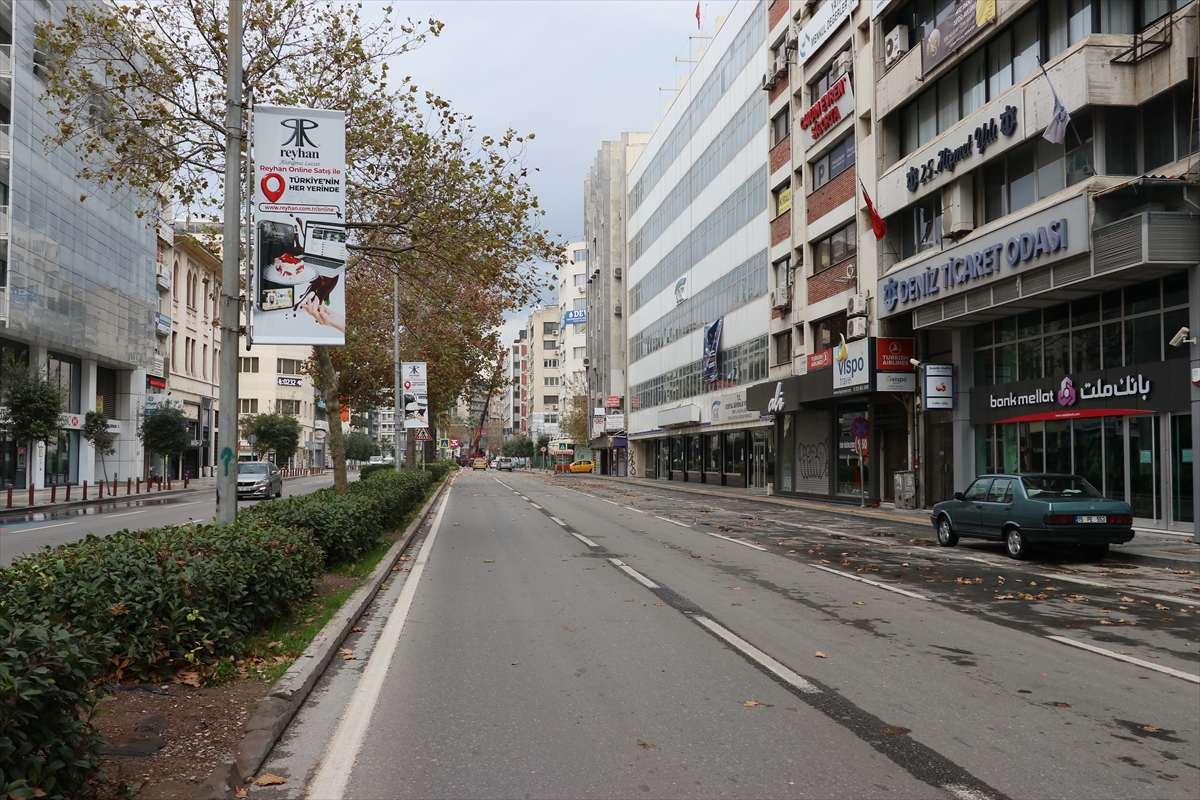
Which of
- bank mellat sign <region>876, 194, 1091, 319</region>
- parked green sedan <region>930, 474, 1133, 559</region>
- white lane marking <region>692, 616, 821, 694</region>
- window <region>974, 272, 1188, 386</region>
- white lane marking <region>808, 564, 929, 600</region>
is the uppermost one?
bank mellat sign <region>876, 194, 1091, 319</region>

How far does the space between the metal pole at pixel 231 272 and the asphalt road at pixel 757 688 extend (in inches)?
94.1

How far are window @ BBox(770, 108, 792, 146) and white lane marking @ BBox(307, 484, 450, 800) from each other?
115 feet

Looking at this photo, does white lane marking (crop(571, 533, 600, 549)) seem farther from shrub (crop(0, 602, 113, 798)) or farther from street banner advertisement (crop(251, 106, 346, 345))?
shrub (crop(0, 602, 113, 798))

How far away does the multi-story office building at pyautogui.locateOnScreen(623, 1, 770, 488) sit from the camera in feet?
147

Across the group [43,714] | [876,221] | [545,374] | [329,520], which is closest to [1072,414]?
[876,221]

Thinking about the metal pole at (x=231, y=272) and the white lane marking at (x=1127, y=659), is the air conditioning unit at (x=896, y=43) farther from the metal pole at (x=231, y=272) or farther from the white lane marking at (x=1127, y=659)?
the white lane marking at (x=1127, y=659)

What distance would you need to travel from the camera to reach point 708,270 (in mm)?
52500

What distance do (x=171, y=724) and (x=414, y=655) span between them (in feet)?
8.60

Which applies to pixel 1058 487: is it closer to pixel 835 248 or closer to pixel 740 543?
pixel 740 543

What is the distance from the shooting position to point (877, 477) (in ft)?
106

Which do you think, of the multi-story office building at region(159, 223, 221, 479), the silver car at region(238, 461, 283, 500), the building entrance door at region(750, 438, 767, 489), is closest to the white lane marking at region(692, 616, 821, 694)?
the silver car at region(238, 461, 283, 500)

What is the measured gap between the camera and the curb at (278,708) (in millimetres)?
4406

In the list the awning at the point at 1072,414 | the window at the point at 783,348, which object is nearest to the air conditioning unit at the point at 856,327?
the awning at the point at 1072,414

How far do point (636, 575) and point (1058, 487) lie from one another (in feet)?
26.4
